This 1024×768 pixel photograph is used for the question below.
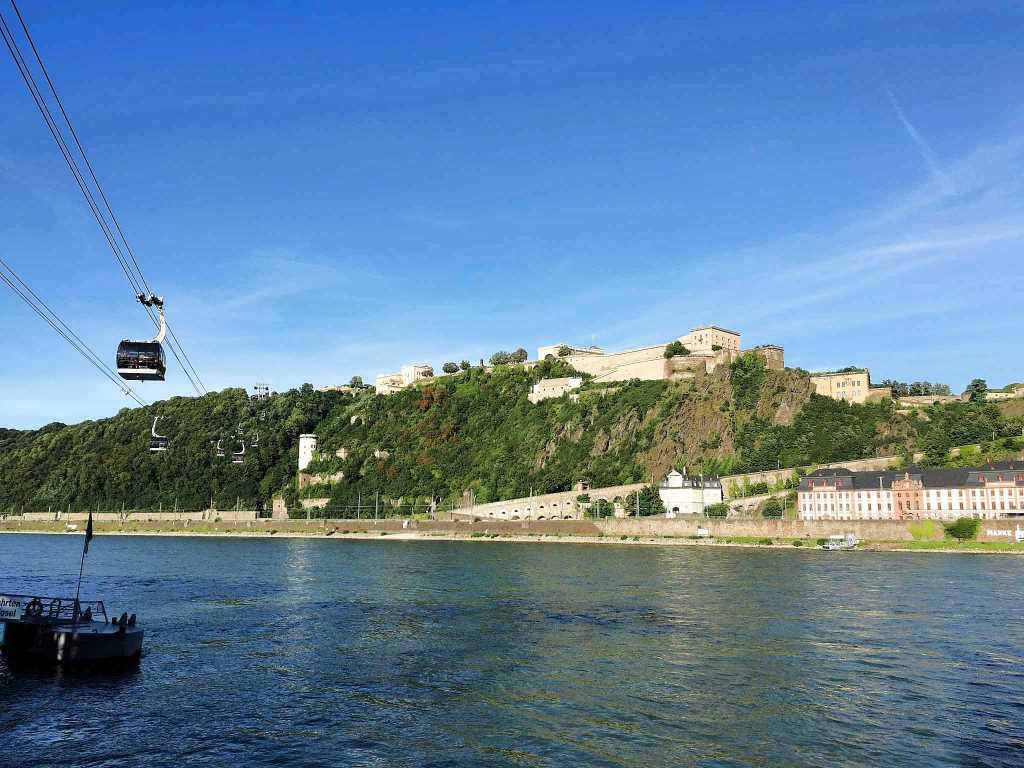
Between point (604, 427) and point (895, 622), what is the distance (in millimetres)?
82963

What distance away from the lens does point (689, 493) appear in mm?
89875

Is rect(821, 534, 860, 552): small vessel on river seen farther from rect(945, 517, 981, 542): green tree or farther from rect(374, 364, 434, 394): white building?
rect(374, 364, 434, 394): white building

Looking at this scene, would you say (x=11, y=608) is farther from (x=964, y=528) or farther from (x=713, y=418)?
(x=713, y=418)

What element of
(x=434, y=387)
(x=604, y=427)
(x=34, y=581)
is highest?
(x=434, y=387)

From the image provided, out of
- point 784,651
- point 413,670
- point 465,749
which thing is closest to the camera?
point 465,749

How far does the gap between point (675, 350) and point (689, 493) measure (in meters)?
39.9

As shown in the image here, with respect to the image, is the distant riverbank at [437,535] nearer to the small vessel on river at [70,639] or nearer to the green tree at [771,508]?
the green tree at [771,508]

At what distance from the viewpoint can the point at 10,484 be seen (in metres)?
145

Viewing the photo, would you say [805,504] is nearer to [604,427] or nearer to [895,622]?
[604,427]

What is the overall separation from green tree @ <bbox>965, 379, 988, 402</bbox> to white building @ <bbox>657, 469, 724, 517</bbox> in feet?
123

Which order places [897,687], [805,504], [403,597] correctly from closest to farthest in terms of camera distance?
[897,687] → [403,597] → [805,504]

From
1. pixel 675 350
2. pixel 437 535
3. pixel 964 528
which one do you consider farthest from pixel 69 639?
pixel 675 350

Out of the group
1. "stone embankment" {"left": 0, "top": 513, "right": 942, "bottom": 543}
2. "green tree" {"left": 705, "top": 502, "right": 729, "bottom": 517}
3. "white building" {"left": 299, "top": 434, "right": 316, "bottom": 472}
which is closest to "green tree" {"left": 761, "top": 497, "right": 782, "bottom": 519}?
"green tree" {"left": 705, "top": 502, "right": 729, "bottom": 517}

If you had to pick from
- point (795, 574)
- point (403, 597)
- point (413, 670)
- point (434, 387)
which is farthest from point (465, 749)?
point (434, 387)
